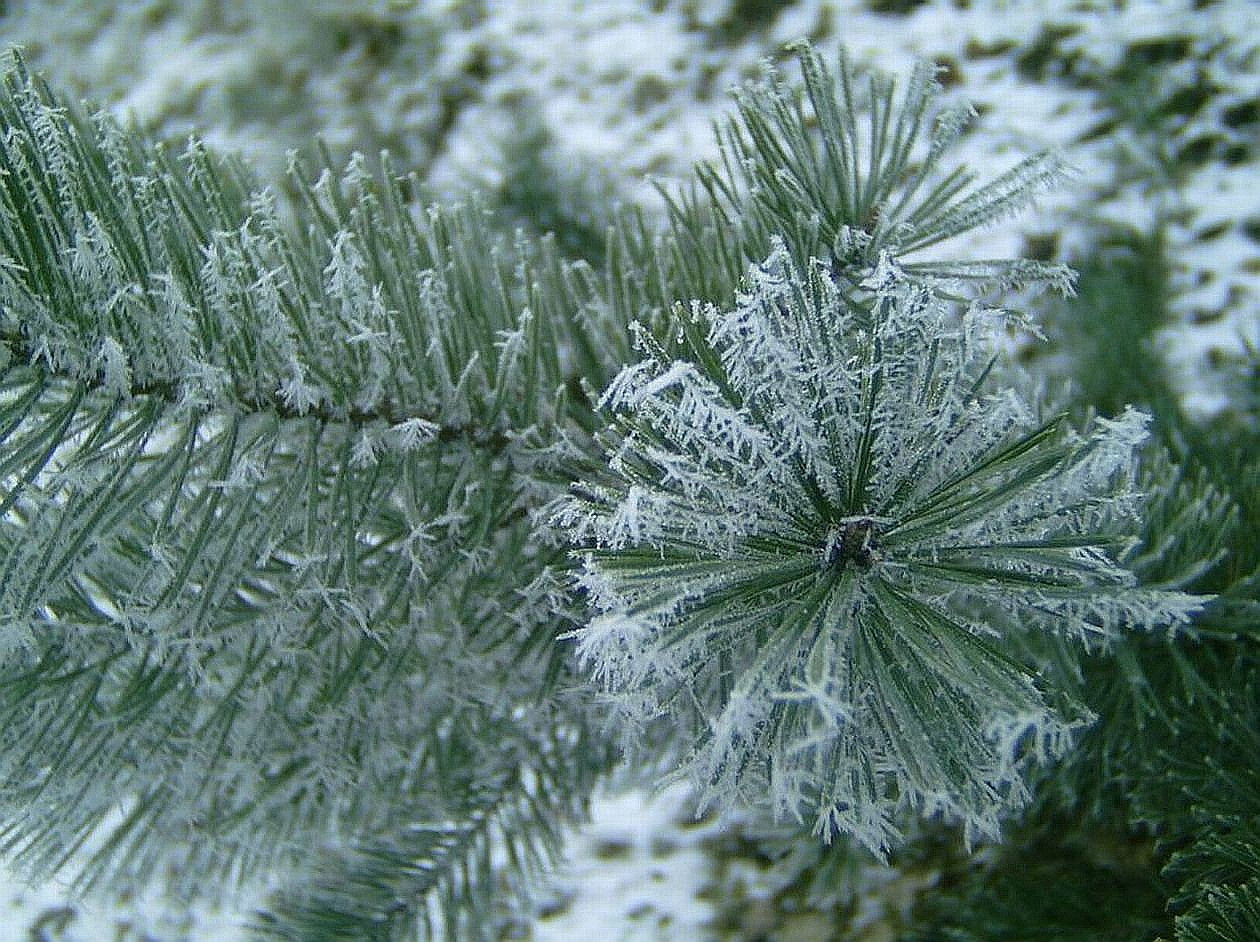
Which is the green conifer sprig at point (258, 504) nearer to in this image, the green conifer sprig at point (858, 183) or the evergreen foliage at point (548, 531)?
the evergreen foliage at point (548, 531)

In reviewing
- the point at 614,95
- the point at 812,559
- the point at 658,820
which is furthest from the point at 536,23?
the point at 812,559

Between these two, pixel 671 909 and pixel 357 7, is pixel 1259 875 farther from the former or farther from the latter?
pixel 357 7

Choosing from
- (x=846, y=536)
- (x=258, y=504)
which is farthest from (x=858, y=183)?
(x=258, y=504)

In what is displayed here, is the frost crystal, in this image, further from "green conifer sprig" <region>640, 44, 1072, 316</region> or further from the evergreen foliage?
"green conifer sprig" <region>640, 44, 1072, 316</region>

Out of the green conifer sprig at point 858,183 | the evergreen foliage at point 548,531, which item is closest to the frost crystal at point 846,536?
the evergreen foliage at point 548,531

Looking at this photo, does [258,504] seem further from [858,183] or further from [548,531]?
[858,183]

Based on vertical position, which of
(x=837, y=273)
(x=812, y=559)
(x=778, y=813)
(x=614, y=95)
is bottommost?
(x=778, y=813)

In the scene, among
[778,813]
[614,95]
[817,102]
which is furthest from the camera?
[614,95]
